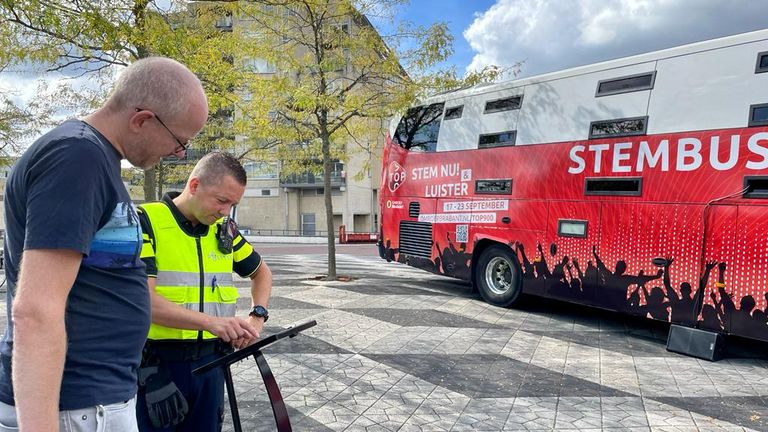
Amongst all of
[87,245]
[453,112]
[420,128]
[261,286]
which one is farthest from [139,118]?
[420,128]

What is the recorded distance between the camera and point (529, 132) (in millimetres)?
7457

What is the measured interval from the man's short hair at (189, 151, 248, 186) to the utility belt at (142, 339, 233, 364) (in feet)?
2.27

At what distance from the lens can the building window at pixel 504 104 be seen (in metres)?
7.74

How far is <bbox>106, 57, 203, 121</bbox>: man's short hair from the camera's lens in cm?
138

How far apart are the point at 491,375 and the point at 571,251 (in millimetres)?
2734

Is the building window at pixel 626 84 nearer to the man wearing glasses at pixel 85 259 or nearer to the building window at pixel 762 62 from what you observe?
the building window at pixel 762 62

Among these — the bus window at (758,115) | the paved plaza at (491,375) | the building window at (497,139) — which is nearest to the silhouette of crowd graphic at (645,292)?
the paved plaza at (491,375)

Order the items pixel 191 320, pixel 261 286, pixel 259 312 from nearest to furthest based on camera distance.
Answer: pixel 191 320 < pixel 259 312 < pixel 261 286

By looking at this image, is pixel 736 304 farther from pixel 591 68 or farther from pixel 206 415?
pixel 206 415

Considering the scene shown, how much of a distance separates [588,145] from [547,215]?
1089 mm

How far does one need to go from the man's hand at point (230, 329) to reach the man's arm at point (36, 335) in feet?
2.96

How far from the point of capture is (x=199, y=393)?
2273mm

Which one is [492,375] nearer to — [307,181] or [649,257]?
[649,257]

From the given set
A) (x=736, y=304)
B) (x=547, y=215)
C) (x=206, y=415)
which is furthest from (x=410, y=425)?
(x=547, y=215)
